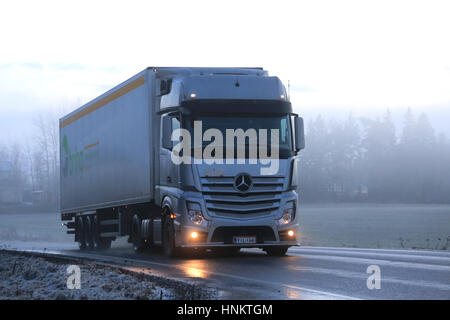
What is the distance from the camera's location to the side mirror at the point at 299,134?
17612mm

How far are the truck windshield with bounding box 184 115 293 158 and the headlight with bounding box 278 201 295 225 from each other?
1033 mm

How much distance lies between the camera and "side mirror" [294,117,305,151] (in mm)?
17612

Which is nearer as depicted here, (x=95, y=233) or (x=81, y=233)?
(x=95, y=233)

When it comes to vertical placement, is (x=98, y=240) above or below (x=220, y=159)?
below

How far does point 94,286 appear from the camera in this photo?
11.2m

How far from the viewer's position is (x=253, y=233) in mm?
17062

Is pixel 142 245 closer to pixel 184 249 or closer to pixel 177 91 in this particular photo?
pixel 184 249

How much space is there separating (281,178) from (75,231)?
13611mm

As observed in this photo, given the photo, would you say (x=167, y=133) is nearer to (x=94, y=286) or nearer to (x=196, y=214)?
(x=196, y=214)

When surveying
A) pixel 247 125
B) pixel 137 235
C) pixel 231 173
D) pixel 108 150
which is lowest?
pixel 137 235

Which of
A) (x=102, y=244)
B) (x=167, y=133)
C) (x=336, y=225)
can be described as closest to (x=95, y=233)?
(x=102, y=244)

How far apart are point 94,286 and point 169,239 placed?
23.0ft

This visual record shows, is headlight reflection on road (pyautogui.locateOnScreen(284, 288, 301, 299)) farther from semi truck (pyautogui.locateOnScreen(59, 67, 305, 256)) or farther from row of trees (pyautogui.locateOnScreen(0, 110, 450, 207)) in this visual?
row of trees (pyautogui.locateOnScreen(0, 110, 450, 207))
